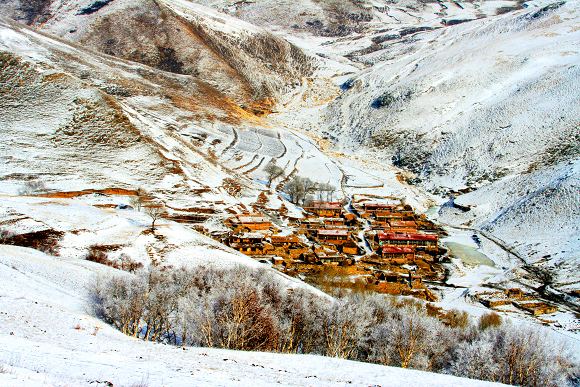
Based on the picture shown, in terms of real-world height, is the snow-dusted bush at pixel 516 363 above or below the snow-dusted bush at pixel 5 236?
above

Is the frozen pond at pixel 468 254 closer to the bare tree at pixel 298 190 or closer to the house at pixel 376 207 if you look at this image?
the house at pixel 376 207

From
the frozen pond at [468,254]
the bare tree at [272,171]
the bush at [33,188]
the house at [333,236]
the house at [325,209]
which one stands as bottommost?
the bare tree at [272,171]

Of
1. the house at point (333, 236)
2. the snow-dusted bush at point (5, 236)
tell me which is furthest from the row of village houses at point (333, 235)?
the snow-dusted bush at point (5, 236)

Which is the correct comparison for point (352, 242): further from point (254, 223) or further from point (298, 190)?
point (298, 190)

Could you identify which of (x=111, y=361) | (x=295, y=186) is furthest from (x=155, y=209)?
(x=111, y=361)

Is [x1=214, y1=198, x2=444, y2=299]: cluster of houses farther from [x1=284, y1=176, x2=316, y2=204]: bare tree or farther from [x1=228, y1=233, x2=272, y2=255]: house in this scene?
[x1=284, y1=176, x2=316, y2=204]: bare tree

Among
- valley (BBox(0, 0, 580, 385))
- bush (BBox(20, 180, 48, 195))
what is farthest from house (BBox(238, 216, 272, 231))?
bush (BBox(20, 180, 48, 195))
